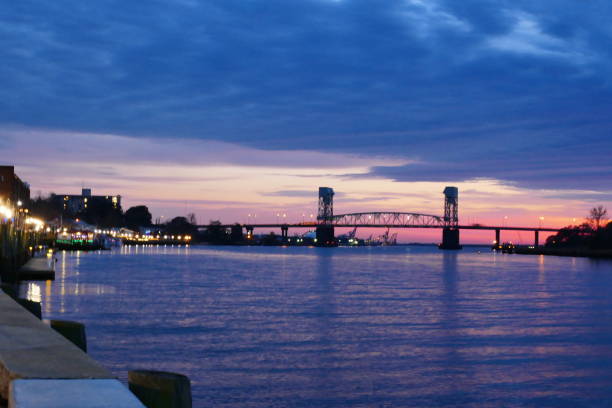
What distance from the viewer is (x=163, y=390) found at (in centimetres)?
797

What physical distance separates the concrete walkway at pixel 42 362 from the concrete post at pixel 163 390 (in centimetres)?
41

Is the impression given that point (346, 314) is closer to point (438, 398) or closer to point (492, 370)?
point (492, 370)

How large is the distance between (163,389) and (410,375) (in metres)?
12.4

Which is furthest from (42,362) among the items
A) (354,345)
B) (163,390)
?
(354,345)

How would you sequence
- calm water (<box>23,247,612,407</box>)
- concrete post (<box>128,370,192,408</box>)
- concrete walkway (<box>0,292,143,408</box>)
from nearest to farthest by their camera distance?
concrete walkway (<box>0,292,143,408</box>) → concrete post (<box>128,370,192,408</box>) → calm water (<box>23,247,612,407</box>)

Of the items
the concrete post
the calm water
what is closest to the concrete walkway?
the concrete post

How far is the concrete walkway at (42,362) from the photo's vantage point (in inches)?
291

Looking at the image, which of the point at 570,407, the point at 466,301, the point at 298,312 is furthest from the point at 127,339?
the point at 466,301

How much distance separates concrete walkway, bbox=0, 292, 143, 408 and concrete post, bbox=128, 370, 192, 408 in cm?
41

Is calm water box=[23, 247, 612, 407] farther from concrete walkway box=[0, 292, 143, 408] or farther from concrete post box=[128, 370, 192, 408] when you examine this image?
concrete post box=[128, 370, 192, 408]

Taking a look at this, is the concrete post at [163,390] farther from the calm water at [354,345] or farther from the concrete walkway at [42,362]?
the calm water at [354,345]

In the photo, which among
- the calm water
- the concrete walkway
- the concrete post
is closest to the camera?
the concrete walkway

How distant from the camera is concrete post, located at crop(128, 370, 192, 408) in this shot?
7930mm

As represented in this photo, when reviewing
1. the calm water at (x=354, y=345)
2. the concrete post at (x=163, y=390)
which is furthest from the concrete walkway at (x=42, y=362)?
the calm water at (x=354, y=345)
